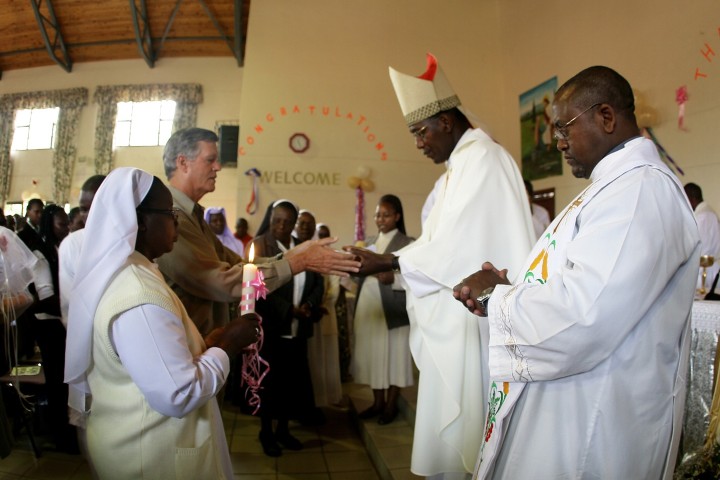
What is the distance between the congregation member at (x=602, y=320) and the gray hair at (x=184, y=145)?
1.32 metres

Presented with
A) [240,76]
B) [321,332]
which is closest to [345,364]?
[321,332]

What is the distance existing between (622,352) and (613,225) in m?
0.29

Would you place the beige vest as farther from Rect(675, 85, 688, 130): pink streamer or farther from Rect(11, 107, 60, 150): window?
Rect(675, 85, 688, 130): pink streamer

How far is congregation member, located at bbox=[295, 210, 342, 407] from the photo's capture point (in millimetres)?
3920

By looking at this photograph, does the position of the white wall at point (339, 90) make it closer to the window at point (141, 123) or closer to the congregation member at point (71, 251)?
the window at point (141, 123)

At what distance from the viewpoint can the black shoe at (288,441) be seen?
3393 millimetres

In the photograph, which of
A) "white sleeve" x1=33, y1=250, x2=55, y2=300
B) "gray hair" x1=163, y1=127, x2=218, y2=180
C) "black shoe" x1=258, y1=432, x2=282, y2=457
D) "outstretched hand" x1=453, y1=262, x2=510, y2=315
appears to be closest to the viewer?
"outstretched hand" x1=453, y1=262, x2=510, y2=315

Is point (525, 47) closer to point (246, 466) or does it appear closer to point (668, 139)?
point (668, 139)

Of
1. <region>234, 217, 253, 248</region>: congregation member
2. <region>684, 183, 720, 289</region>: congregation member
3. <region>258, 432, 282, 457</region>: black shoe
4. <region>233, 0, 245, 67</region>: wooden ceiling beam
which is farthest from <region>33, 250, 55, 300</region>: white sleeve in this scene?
<region>233, 0, 245, 67</region>: wooden ceiling beam

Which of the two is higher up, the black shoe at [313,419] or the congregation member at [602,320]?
the congregation member at [602,320]

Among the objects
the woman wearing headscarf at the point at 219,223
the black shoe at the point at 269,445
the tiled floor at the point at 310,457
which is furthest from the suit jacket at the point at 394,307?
the woman wearing headscarf at the point at 219,223

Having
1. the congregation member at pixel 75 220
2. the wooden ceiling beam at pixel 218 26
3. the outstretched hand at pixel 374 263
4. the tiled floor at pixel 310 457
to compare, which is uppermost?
the wooden ceiling beam at pixel 218 26

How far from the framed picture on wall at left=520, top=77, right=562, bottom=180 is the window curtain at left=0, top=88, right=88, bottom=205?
645 centimetres

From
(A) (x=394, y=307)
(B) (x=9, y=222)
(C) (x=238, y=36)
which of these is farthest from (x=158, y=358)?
(C) (x=238, y=36)
